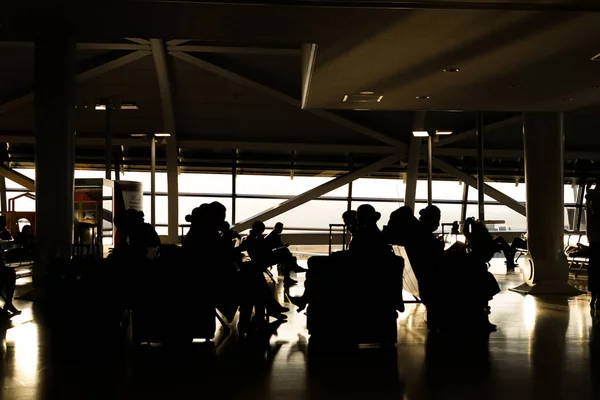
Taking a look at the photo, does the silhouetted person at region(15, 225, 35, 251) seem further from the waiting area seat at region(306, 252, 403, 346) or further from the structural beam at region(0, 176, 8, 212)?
the structural beam at region(0, 176, 8, 212)

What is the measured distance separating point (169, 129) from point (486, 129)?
29.7 feet

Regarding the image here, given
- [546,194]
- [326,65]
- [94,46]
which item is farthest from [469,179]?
[326,65]

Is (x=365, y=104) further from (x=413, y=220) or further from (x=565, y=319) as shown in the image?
(x=565, y=319)

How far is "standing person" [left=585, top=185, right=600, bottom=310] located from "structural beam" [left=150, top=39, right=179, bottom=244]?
33.4 ft

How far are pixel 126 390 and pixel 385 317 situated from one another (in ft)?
7.85

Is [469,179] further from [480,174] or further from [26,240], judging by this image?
[26,240]

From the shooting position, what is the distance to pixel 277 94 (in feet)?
61.2

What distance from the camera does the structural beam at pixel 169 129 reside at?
16.5 m

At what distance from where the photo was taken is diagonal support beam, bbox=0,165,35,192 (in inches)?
851

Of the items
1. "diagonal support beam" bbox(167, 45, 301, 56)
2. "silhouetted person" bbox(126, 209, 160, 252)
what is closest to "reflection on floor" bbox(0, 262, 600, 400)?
"silhouetted person" bbox(126, 209, 160, 252)

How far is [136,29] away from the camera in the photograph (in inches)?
256

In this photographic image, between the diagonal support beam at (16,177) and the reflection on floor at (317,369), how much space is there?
1596cm

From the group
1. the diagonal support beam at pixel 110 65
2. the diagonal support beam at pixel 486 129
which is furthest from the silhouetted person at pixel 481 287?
the diagonal support beam at pixel 486 129

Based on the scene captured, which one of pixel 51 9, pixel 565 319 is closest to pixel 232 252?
pixel 51 9
